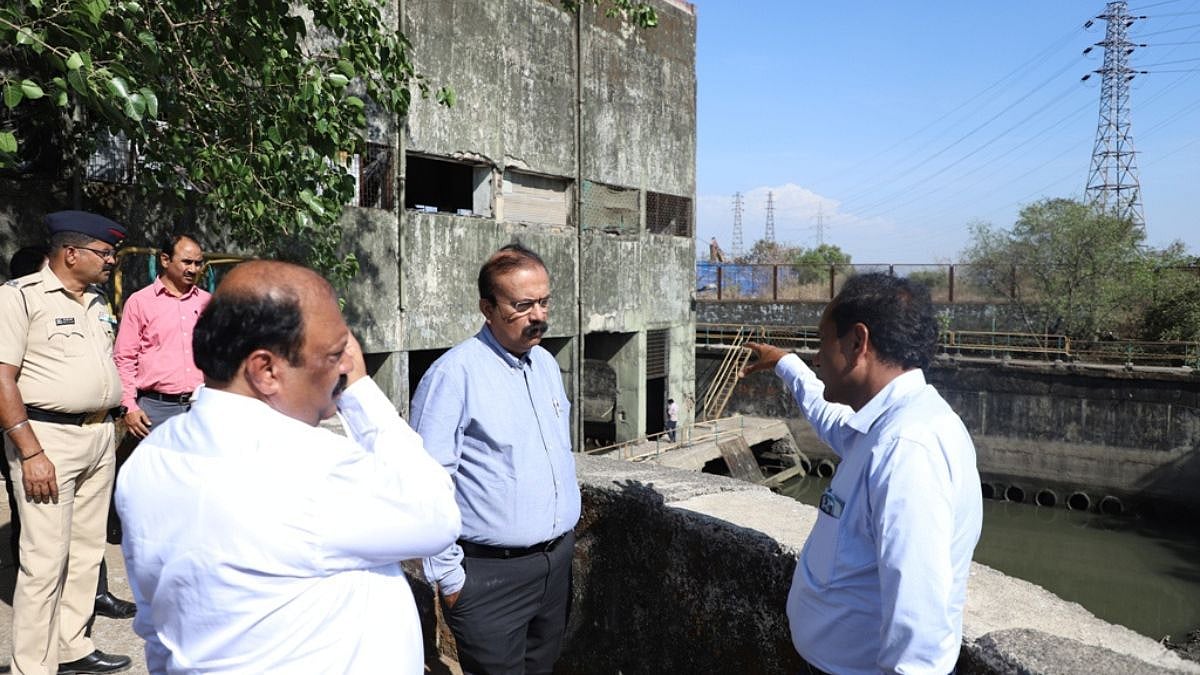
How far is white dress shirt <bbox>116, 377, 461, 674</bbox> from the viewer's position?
1296mm

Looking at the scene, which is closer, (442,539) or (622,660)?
(442,539)

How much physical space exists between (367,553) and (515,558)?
3.97 feet

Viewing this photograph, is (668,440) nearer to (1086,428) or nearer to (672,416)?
(672,416)

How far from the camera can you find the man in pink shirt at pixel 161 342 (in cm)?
402

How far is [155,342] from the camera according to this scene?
4.04 metres

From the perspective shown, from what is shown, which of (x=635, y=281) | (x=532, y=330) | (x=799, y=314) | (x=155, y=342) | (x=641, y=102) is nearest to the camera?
(x=532, y=330)

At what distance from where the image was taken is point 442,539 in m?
1.44

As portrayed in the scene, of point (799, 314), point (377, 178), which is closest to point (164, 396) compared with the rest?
point (377, 178)

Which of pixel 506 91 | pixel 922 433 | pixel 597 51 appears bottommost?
pixel 922 433

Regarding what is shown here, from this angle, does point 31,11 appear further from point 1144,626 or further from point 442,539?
point 1144,626

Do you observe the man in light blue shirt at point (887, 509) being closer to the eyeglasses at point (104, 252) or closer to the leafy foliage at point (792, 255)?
the eyeglasses at point (104, 252)

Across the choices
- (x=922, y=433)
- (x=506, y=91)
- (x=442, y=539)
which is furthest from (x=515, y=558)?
(x=506, y=91)

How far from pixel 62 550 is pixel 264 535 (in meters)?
2.18

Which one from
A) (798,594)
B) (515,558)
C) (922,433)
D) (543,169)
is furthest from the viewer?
(543,169)
